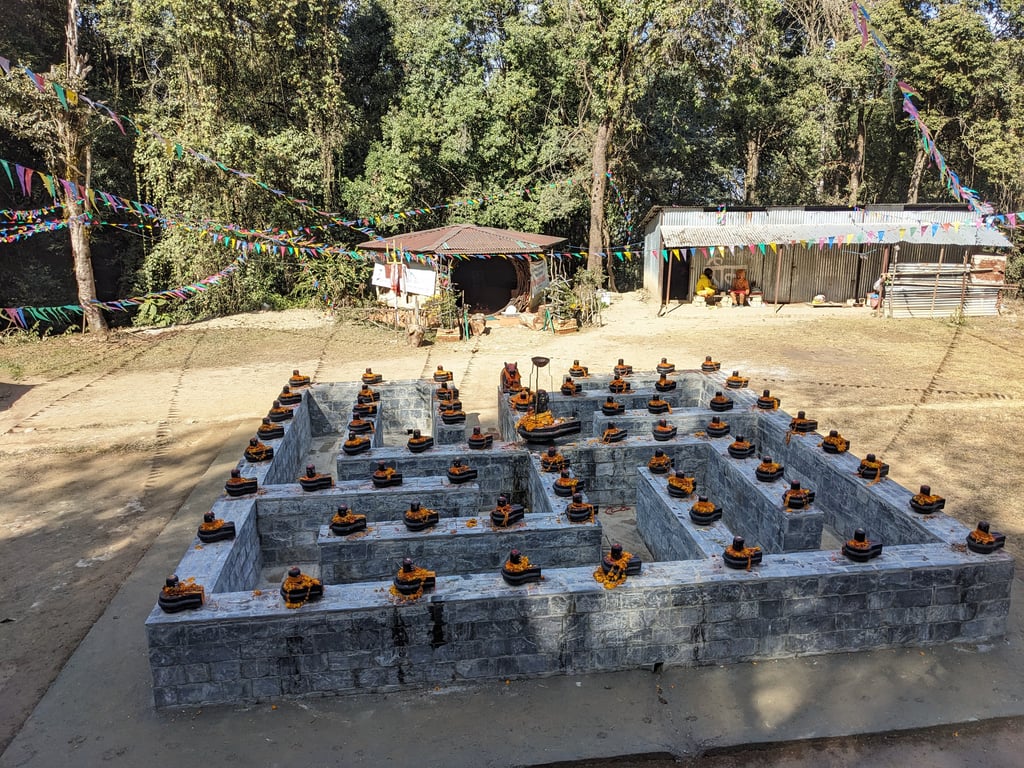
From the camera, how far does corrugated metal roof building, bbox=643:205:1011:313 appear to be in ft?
76.9

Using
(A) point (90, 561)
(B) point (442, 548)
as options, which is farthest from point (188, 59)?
(B) point (442, 548)

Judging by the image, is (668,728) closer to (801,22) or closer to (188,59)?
(188,59)

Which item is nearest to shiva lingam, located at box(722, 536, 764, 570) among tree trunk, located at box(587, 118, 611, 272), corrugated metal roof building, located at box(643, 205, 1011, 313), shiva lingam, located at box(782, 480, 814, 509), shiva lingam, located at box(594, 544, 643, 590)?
shiva lingam, located at box(594, 544, 643, 590)

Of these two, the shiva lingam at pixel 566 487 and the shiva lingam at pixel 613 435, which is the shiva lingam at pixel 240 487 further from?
the shiva lingam at pixel 613 435

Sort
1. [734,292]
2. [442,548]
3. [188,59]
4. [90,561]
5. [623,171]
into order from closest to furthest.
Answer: [442,548], [90,561], [188,59], [734,292], [623,171]

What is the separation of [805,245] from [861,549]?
20.4 meters

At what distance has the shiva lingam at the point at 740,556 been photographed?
19.6 ft

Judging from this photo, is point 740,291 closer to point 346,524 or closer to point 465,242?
point 465,242

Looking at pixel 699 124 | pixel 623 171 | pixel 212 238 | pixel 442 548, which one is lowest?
pixel 442 548

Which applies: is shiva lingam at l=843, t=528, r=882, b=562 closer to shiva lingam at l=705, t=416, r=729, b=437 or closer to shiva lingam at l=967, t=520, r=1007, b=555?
shiva lingam at l=967, t=520, r=1007, b=555

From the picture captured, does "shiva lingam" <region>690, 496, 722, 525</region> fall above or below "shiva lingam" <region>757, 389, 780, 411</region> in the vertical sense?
below

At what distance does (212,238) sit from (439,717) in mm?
20767

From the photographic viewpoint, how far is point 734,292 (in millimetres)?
24609

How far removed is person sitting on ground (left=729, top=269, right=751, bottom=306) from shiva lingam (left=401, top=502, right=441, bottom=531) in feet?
65.0
